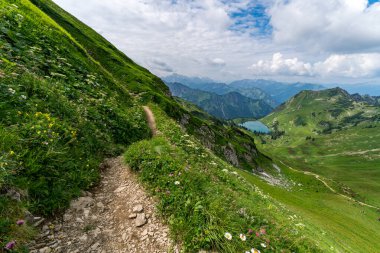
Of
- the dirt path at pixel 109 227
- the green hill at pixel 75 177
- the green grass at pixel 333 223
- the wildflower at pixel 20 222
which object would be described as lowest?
the green grass at pixel 333 223

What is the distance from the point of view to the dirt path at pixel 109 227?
20.1ft

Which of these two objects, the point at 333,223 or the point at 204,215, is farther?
the point at 333,223

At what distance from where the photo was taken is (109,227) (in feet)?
23.4

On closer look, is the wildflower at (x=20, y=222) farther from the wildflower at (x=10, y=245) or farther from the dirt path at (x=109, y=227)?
the dirt path at (x=109, y=227)

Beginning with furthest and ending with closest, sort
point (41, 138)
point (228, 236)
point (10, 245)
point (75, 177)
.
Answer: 1. point (75, 177)
2. point (41, 138)
3. point (228, 236)
4. point (10, 245)

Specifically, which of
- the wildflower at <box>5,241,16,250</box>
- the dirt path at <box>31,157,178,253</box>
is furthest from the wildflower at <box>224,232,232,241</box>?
the wildflower at <box>5,241,16,250</box>

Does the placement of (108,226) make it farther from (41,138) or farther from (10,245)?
(41,138)

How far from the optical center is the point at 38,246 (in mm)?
5598

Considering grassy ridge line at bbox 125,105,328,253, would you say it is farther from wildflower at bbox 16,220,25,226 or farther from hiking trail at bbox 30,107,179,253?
wildflower at bbox 16,220,25,226

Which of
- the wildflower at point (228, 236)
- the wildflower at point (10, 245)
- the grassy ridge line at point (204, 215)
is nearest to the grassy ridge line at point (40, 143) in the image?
the wildflower at point (10, 245)

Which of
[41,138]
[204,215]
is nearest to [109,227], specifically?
[204,215]

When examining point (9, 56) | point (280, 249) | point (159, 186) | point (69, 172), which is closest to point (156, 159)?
point (159, 186)

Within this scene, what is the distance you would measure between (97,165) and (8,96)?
15.9 ft

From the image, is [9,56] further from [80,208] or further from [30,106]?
[80,208]
